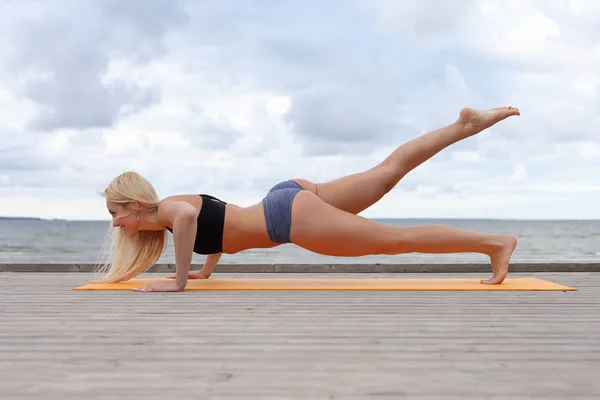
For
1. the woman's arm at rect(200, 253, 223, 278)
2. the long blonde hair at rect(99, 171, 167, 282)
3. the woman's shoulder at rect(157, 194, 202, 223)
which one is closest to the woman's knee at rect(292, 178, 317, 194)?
the woman's shoulder at rect(157, 194, 202, 223)

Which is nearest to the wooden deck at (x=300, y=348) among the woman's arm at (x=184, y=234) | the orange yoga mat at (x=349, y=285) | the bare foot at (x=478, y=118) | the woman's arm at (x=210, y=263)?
the woman's arm at (x=184, y=234)

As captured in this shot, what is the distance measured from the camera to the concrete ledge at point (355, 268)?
198 inches

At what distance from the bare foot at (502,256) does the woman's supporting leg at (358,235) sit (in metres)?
0.13

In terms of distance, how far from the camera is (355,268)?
5055 millimetres

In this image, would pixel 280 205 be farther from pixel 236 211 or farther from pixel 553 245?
pixel 553 245

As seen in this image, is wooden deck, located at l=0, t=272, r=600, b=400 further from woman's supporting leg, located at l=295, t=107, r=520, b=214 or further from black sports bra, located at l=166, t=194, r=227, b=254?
woman's supporting leg, located at l=295, t=107, r=520, b=214

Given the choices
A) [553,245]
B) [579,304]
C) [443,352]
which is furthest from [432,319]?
[553,245]

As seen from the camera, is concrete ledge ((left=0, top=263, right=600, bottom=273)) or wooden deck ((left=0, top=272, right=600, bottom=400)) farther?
concrete ledge ((left=0, top=263, right=600, bottom=273))

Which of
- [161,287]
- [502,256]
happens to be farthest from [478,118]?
[161,287]

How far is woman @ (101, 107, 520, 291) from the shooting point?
3.50 metres

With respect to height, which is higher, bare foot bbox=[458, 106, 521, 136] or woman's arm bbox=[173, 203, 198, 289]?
bare foot bbox=[458, 106, 521, 136]

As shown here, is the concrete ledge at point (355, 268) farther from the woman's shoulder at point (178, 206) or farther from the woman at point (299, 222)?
the woman's shoulder at point (178, 206)

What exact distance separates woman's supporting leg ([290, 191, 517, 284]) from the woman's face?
910 millimetres

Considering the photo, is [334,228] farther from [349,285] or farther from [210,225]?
[210,225]
